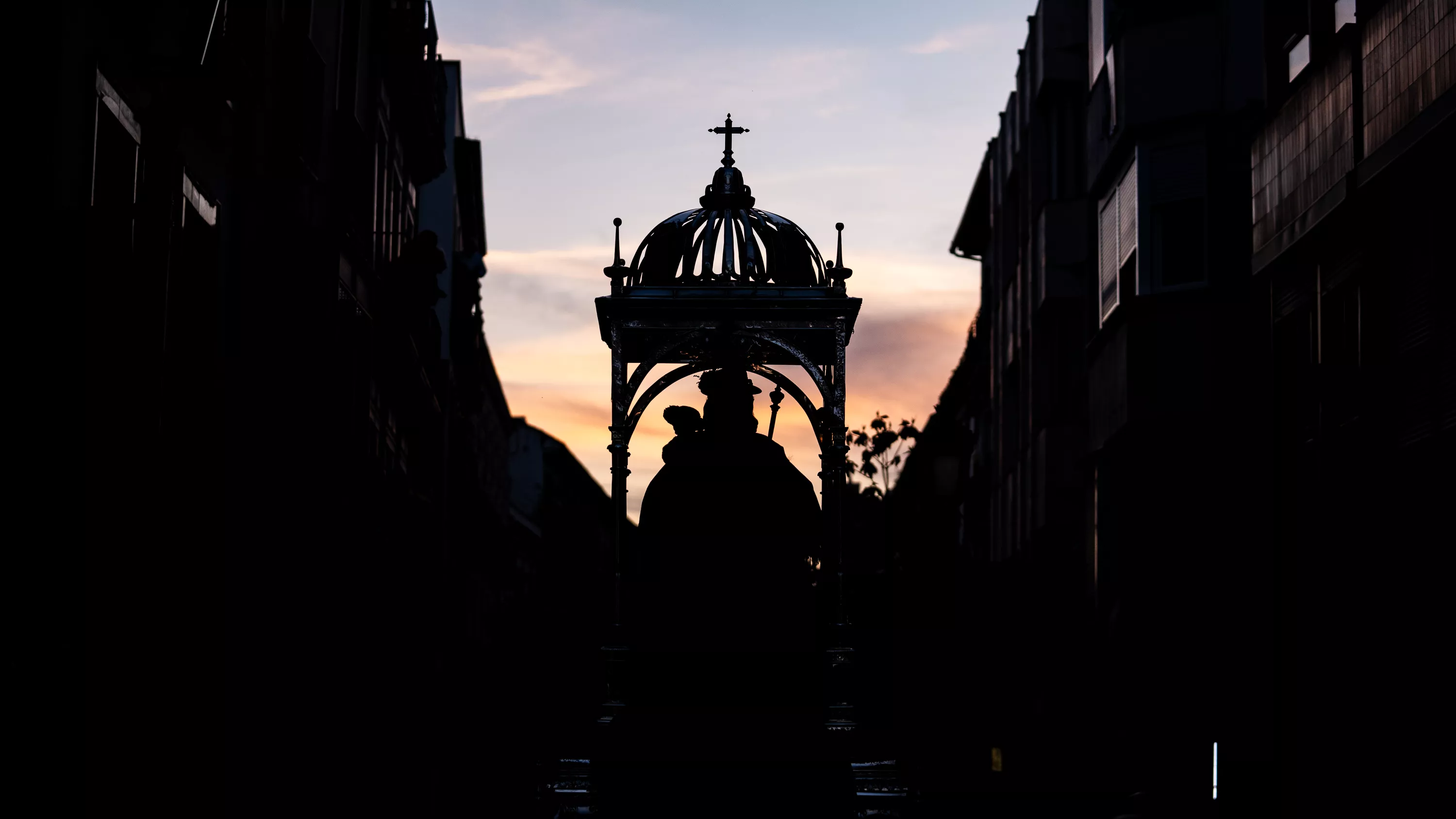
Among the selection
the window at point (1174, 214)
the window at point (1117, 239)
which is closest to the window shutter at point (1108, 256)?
the window at point (1117, 239)

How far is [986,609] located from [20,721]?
28.3m

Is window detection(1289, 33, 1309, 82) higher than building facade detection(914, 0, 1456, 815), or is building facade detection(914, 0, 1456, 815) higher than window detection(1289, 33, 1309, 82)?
window detection(1289, 33, 1309, 82)

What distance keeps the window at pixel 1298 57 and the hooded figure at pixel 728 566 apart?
23.8 feet

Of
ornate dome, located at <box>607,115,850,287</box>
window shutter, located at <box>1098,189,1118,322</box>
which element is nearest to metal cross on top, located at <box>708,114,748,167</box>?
ornate dome, located at <box>607,115,850,287</box>

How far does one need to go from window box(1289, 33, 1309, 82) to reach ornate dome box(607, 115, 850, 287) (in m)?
4.94

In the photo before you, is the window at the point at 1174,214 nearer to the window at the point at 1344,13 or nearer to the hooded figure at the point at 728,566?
the window at the point at 1344,13

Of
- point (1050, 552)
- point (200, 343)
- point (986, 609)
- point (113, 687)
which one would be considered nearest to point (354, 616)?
point (200, 343)

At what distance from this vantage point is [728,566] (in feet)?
48.7

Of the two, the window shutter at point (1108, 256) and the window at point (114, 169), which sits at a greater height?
the window shutter at point (1108, 256)

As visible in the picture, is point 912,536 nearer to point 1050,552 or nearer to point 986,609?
point 1050,552

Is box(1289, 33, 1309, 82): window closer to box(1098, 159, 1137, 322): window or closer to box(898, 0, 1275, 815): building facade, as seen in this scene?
box(898, 0, 1275, 815): building facade

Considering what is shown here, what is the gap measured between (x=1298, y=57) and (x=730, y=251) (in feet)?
20.0

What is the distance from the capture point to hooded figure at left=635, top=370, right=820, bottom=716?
14688 millimetres

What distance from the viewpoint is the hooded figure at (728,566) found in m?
14.7
